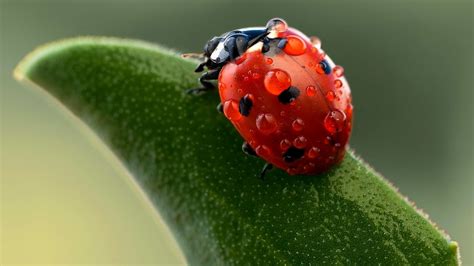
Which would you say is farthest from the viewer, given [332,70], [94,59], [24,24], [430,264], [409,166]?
[24,24]

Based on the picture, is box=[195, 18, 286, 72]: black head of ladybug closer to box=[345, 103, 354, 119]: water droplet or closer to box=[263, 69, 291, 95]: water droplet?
box=[263, 69, 291, 95]: water droplet

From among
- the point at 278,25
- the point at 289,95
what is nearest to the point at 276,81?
the point at 289,95

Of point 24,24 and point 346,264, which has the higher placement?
point 346,264

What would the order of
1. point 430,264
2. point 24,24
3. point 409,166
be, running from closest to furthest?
point 430,264 < point 409,166 < point 24,24

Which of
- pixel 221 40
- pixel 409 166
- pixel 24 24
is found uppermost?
pixel 221 40

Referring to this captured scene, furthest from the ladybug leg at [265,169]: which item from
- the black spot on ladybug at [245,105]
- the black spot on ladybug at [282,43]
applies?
the black spot on ladybug at [282,43]

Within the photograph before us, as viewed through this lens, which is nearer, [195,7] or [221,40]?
[221,40]

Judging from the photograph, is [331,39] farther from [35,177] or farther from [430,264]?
[430,264]

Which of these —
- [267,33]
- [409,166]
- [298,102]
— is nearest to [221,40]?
[267,33]
